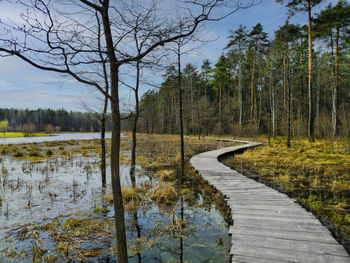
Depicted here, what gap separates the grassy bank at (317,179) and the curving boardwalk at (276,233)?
0.61 metres

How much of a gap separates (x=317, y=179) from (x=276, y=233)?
552 centimetres

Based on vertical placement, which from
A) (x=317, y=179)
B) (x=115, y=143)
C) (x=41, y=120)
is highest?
(x=41, y=120)

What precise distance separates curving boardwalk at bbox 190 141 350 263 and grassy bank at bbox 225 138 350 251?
608 millimetres

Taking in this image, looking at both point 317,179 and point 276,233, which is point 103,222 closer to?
point 276,233

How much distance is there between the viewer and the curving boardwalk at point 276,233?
2.60 meters

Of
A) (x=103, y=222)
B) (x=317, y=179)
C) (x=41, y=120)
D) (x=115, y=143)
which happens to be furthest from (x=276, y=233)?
(x=41, y=120)

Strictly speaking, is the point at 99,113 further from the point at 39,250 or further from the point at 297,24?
the point at 297,24

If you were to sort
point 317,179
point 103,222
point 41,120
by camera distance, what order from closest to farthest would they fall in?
1. point 103,222
2. point 317,179
3. point 41,120

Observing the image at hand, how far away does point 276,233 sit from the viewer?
10.5 feet

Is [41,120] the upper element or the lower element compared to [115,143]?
upper

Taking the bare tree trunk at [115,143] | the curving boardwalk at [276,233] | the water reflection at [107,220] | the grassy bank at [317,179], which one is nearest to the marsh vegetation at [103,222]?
the water reflection at [107,220]

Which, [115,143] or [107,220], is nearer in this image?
[115,143]

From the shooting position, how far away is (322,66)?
24016mm

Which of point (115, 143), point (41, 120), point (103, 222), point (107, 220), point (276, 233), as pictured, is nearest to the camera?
point (115, 143)
